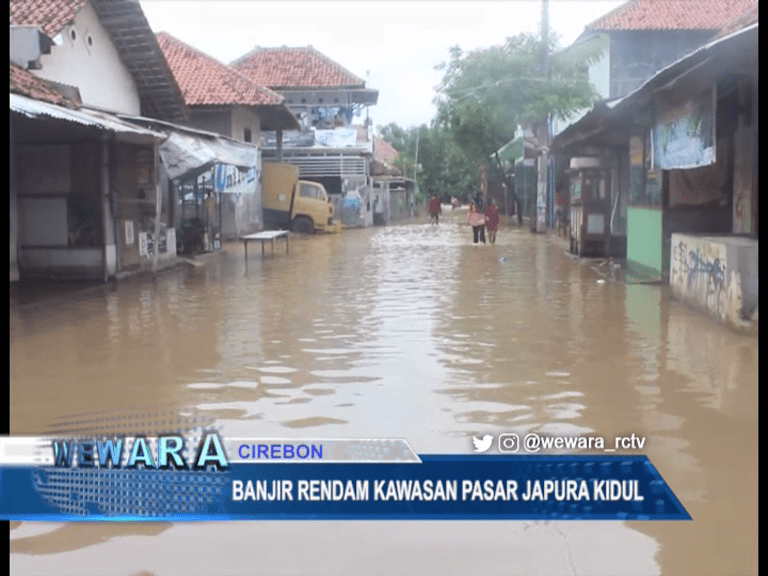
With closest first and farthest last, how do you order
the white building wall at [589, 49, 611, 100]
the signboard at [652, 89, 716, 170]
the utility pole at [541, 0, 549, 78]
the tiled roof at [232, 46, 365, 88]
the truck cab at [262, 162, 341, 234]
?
the signboard at [652, 89, 716, 170] < the utility pole at [541, 0, 549, 78] < the truck cab at [262, 162, 341, 234] < the white building wall at [589, 49, 611, 100] < the tiled roof at [232, 46, 365, 88]

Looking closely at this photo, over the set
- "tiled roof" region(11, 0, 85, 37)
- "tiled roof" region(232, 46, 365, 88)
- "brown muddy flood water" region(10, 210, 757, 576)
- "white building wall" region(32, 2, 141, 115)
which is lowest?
"brown muddy flood water" region(10, 210, 757, 576)

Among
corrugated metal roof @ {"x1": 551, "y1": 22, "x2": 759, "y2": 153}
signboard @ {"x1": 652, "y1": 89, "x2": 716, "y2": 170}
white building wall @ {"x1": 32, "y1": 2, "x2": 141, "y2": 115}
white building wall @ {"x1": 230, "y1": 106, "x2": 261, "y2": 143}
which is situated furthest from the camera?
white building wall @ {"x1": 230, "y1": 106, "x2": 261, "y2": 143}

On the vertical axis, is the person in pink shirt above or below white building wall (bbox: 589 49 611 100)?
below

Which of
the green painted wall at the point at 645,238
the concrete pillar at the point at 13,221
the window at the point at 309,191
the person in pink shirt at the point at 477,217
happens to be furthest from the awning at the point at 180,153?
the window at the point at 309,191

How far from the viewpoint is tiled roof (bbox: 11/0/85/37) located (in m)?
17.7

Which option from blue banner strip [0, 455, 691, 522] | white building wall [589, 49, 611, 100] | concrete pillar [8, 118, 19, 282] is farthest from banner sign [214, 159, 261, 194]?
blue banner strip [0, 455, 691, 522]

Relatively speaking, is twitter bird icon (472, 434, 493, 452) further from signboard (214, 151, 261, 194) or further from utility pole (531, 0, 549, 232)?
utility pole (531, 0, 549, 232)

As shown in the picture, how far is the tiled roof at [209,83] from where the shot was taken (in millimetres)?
30828

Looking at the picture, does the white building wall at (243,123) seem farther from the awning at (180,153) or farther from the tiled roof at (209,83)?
the awning at (180,153)

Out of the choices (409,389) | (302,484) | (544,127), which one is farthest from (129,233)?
(544,127)

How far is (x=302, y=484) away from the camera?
165 inches

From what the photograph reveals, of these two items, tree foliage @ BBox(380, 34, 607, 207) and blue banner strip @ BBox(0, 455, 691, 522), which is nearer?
blue banner strip @ BBox(0, 455, 691, 522)

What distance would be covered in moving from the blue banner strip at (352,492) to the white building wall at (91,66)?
14.4m

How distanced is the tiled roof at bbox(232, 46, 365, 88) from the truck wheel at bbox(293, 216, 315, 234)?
24.8 feet
